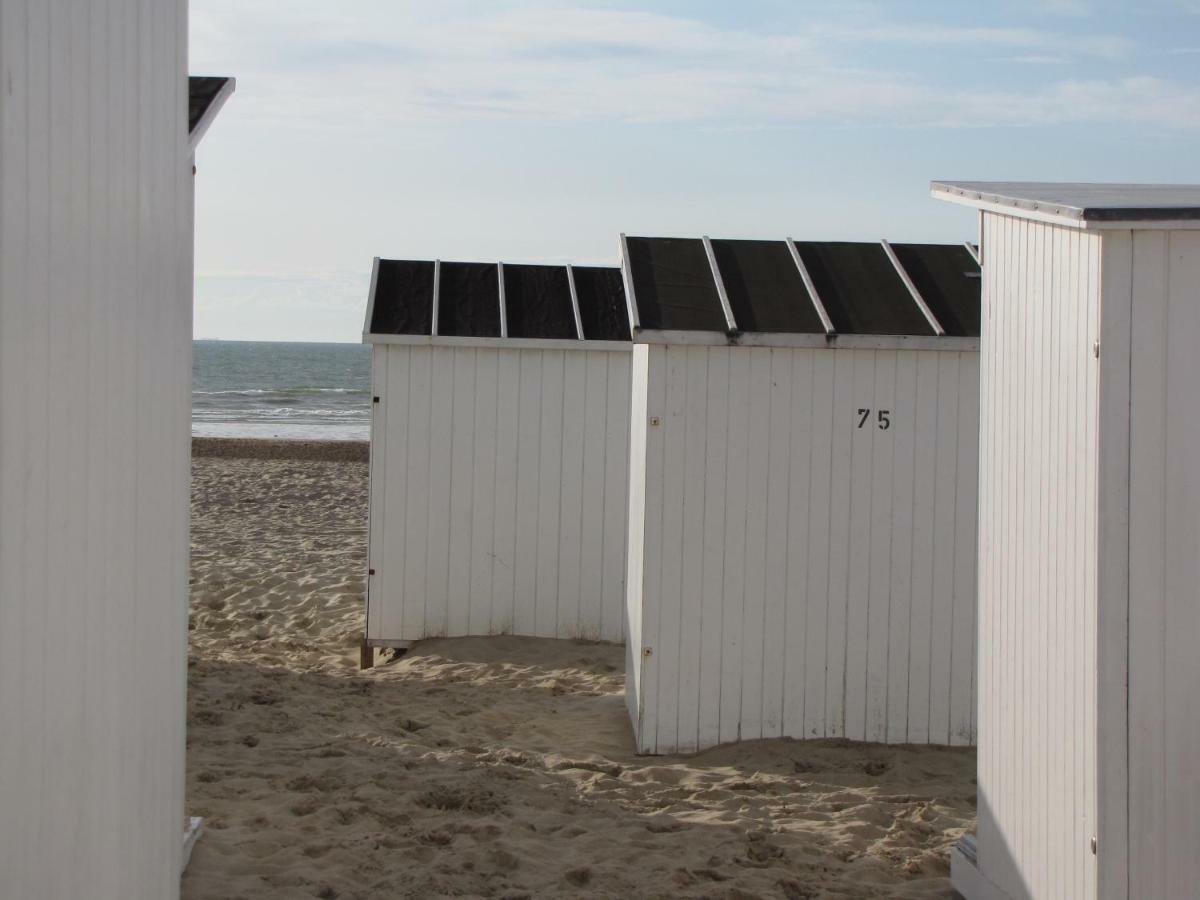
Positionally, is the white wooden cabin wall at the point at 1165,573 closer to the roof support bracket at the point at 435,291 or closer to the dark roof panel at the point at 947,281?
the dark roof panel at the point at 947,281

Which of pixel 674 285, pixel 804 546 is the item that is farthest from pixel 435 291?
pixel 804 546

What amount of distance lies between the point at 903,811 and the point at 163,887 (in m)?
3.42

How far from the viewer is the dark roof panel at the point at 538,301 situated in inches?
364

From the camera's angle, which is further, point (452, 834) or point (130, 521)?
point (452, 834)

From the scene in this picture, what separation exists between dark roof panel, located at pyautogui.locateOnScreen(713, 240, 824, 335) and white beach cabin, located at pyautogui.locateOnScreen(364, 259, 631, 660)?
165 cm

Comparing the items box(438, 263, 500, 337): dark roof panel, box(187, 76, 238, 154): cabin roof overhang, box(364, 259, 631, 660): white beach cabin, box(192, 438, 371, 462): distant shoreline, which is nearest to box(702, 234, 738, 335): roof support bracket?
box(364, 259, 631, 660): white beach cabin

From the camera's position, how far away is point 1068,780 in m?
3.96

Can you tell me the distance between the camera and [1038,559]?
4180mm

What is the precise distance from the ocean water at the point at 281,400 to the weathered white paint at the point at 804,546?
16913 mm

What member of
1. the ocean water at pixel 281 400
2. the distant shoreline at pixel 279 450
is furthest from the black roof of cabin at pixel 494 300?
the distant shoreline at pixel 279 450

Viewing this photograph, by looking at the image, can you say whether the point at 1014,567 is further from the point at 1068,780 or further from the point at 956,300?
the point at 956,300

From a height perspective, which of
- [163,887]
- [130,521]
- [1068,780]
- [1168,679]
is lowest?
[163,887]

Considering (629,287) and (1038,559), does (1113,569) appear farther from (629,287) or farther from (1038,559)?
(629,287)

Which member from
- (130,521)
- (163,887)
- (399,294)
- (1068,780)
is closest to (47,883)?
(130,521)
